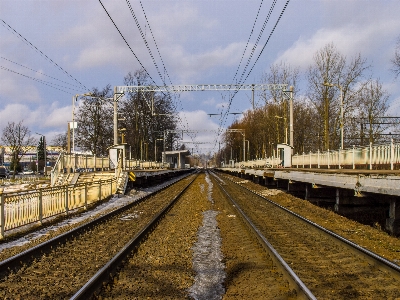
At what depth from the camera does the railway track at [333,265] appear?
241 inches

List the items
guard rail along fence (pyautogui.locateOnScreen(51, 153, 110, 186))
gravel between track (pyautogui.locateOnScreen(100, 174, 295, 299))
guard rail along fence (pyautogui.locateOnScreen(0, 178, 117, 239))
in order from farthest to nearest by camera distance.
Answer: guard rail along fence (pyautogui.locateOnScreen(51, 153, 110, 186))
guard rail along fence (pyautogui.locateOnScreen(0, 178, 117, 239))
gravel between track (pyautogui.locateOnScreen(100, 174, 295, 299))

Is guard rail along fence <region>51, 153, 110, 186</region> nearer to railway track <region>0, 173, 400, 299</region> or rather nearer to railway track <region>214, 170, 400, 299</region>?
railway track <region>0, 173, 400, 299</region>

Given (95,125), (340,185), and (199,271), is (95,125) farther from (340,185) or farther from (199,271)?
(199,271)

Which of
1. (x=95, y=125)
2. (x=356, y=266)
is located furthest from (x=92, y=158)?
(x=95, y=125)

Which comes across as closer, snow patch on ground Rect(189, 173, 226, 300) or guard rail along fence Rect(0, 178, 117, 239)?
snow patch on ground Rect(189, 173, 226, 300)

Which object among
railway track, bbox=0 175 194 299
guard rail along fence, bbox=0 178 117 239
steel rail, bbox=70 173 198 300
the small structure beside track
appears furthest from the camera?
guard rail along fence, bbox=0 178 117 239

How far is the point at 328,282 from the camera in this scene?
6535 mm

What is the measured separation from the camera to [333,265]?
767cm

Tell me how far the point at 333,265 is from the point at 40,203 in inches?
363

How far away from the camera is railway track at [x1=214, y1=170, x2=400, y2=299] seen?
613cm

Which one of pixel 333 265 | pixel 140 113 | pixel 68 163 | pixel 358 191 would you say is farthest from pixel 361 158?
pixel 140 113

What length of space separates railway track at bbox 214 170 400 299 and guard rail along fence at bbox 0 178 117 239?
6.86m

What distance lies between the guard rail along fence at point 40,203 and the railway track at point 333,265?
6.86 m

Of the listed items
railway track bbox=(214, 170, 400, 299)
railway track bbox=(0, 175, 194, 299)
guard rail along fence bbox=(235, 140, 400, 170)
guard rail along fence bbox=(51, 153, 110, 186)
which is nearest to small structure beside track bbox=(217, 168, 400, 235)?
guard rail along fence bbox=(235, 140, 400, 170)
